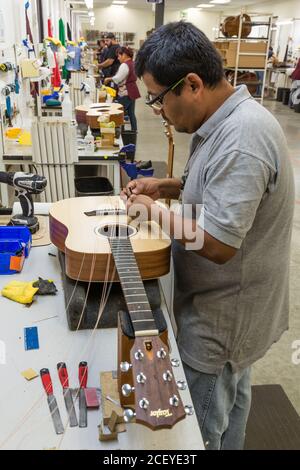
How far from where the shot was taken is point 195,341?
996mm

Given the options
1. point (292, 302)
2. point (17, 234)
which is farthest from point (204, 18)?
point (17, 234)

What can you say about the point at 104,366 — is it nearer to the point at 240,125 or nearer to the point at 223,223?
the point at 223,223

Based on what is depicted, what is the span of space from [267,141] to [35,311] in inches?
27.0

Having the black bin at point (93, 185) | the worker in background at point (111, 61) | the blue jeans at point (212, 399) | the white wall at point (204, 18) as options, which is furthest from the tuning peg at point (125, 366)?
the white wall at point (204, 18)

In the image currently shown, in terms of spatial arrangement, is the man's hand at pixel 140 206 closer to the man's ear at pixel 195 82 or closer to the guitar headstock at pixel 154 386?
the man's ear at pixel 195 82

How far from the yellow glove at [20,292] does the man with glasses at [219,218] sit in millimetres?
346

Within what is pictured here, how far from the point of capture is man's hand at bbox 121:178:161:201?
1.25 m

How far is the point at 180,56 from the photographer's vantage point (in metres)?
0.84

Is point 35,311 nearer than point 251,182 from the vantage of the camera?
No

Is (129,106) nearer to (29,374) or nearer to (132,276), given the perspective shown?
(132,276)

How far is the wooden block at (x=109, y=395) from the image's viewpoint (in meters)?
0.72

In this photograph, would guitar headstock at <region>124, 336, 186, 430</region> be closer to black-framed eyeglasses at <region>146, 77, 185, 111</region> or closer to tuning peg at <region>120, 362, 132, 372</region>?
tuning peg at <region>120, 362, 132, 372</region>
